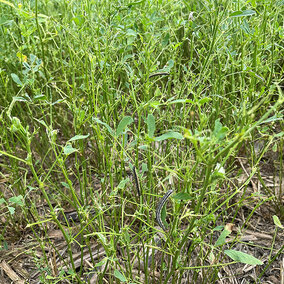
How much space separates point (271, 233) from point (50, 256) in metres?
0.96

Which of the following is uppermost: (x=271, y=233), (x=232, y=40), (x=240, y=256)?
(x=232, y=40)

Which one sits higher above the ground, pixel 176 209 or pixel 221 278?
pixel 176 209

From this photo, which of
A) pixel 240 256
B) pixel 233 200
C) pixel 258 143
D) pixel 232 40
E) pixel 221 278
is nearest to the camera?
pixel 240 256

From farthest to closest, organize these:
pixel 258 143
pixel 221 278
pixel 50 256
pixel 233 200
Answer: pixel 258 143 → pixel 233 200 → pixel 50 256 → pixel 221 278

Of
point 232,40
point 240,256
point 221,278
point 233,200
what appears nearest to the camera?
point 240,256

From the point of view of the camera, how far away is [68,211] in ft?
5.32

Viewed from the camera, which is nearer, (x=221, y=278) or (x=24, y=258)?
(x=221, y=278)

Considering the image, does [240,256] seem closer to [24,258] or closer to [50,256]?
[50,256]

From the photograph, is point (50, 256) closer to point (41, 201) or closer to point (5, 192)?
point (41, 201)

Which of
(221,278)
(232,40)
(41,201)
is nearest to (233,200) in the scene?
(221,278)

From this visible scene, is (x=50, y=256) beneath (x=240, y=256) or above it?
beneath

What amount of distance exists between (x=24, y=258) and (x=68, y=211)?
0.93ft

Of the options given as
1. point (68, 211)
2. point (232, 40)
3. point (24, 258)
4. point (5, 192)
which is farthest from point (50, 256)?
point (232, 40)

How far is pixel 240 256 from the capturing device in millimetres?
897
